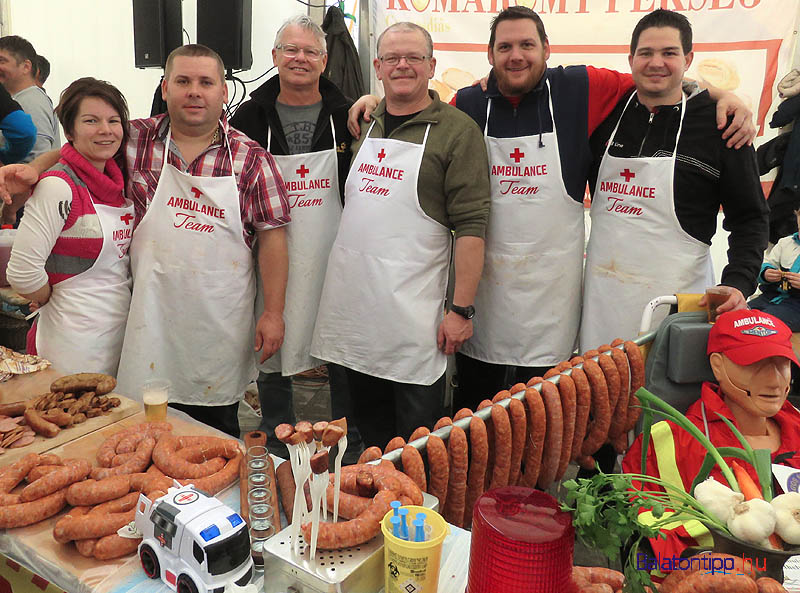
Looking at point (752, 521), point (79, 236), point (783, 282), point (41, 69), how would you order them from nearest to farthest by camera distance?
point (752, 521) < point (79, 236) < point (783, 282) < point (41, 69)

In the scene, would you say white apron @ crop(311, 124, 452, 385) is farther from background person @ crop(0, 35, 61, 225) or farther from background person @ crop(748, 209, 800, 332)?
background person @ crop(0, 35, 61, 225)

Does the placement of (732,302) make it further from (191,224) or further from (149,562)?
(191,224)

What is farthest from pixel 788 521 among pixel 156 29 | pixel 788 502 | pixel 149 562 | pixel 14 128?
pixel 156 29

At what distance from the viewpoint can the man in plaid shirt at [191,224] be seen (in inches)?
108

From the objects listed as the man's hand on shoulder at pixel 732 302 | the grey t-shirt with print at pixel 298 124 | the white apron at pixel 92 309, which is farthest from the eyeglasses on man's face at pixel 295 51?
the man's hand on shoulder at pixel 732 302

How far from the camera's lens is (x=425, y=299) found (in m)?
3.07

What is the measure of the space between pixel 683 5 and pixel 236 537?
472 cm

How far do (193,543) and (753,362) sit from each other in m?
1.77

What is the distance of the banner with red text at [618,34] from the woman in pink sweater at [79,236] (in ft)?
9.98

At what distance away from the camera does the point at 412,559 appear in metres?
1.23

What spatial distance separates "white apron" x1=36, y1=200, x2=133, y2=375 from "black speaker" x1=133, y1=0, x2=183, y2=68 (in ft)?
7.65

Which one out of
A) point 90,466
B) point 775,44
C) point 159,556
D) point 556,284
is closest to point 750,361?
point 556,284

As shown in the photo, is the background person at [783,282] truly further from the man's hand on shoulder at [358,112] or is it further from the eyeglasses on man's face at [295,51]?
the eyeglasses on man's face at [295,51]

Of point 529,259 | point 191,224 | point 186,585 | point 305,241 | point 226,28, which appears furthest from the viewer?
point 226,28
